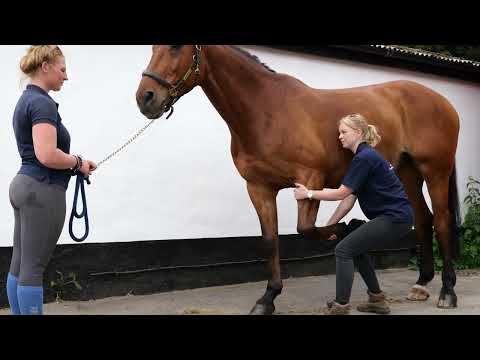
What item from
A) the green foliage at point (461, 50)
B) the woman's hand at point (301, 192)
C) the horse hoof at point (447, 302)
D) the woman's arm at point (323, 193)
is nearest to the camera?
the woman's arm at point (323, 193)

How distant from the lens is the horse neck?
12.8 feet

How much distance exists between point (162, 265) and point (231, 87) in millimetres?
2125

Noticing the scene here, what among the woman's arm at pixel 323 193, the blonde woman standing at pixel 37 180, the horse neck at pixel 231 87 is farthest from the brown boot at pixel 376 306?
the blonde woman standing at pixel 37 180

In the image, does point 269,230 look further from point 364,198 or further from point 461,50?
point 461,50

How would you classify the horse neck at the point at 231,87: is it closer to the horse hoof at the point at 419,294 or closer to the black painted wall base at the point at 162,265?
the black painted wall base at the point at 162,265

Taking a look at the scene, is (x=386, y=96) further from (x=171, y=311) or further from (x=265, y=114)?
(x=171, y=311)

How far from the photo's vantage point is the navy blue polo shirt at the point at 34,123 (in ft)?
8.64

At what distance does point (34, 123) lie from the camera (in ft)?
8.60

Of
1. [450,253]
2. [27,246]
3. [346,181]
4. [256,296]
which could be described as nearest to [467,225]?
[450,253]

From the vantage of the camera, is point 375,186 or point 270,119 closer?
point 375,186

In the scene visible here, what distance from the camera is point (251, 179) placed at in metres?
4.04

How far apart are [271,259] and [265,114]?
1183 millimetres

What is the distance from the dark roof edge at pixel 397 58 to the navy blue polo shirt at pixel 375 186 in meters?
2.72

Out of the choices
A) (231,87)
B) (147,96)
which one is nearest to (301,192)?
(231,87)
